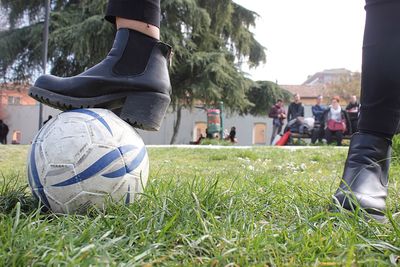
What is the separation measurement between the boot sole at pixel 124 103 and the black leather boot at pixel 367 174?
0.89 metres

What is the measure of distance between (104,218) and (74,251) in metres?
0.32

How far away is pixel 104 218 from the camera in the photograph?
4.49 ft

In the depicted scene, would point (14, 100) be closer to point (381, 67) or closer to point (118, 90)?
point (118, 90)

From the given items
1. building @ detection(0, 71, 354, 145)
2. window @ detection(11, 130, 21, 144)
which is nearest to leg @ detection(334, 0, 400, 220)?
building @ detection(0, 71, 354, 145)

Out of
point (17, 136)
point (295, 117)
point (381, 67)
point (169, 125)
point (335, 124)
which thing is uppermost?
point (381, 67)

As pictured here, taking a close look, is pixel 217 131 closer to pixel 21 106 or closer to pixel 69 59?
pixel 69 59

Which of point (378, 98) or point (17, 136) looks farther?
point (17, 136)

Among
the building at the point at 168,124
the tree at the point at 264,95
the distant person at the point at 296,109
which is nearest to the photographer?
the distant person at the point at 296,109

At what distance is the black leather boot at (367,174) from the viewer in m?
1.57

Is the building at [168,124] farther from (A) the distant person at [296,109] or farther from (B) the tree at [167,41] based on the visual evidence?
(A) the distant person at [296,109]

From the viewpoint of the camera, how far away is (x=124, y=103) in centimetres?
200

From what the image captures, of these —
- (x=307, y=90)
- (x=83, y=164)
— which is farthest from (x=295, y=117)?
(x=307, y=90)

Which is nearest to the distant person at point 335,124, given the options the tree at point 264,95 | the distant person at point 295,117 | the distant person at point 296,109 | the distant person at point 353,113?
the distant person at point 353,113

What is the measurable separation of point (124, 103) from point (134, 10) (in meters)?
0.43
